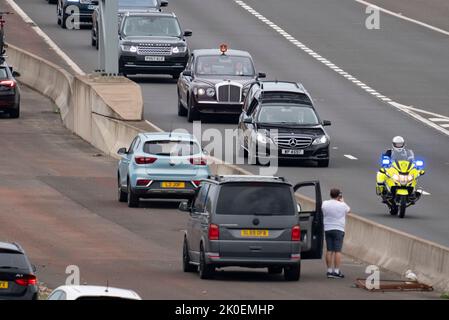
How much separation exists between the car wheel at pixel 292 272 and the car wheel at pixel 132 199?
9.71m

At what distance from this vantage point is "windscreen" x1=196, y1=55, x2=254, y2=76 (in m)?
49.7

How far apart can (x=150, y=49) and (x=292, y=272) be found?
96.0 feet

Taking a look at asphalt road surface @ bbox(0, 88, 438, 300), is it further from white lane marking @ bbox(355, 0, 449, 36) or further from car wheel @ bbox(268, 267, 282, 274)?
white lane marking @ bbox(355, 0, 449, 36)

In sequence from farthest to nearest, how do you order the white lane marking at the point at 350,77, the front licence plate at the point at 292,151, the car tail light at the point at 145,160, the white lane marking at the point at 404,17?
1. the white lane marking at the point at 404,17
2. the white lane marking at the point at 350,77
3. the front licence plate at the point at 292,151
4. the car tail light at the point at 145,160

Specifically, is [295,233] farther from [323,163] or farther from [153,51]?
[153,51]

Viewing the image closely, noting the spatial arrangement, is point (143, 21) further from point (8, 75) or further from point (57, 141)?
point (57, 141)

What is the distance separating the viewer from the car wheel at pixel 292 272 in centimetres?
2644

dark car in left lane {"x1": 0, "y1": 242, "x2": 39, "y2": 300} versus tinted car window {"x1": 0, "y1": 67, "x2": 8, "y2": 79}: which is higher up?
dark car in left lane {"x1": 0, "y1": 242, "x2": 39, "y2": 300}

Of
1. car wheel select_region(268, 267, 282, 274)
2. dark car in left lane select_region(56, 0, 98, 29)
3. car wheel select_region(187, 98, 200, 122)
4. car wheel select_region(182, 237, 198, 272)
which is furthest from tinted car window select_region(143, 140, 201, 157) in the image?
dark car in left lane select_region(56, 0, 98, 29)

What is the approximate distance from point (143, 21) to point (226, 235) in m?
31.1

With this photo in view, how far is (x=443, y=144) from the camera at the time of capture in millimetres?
46469

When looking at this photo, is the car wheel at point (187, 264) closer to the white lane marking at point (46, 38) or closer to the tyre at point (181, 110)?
the tyre at point (181, 110)

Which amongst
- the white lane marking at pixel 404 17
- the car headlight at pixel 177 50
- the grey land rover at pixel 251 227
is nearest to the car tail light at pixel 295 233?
the grey land rover at pixel 251 227

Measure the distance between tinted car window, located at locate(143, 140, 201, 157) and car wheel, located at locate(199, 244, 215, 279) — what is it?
9790 millimetres
